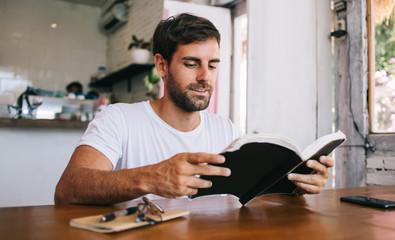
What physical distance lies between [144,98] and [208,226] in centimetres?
410

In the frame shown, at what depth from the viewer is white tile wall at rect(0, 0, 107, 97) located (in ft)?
17.9

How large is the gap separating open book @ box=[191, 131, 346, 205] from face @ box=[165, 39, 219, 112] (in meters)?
0.62

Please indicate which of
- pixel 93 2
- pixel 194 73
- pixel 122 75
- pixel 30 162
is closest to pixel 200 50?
pixel 194 73

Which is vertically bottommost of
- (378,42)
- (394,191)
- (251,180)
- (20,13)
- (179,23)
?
(394,191)

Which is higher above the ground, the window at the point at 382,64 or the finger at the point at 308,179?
the window at the point at 382,64

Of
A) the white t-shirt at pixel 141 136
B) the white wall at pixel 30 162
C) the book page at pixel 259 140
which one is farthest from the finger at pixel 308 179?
the white wall at pixel 30 162

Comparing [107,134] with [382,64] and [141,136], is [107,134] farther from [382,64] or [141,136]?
[382,64]

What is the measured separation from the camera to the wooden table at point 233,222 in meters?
0.68

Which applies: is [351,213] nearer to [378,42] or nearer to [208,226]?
[208,226]

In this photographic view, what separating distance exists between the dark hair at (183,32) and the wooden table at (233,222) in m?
0.75

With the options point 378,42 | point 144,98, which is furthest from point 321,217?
point 144,98

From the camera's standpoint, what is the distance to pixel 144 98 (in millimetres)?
4762

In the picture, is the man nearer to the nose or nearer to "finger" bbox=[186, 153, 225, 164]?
the nose

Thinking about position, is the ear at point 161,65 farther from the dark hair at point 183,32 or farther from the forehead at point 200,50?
the forehead at point 200,50
